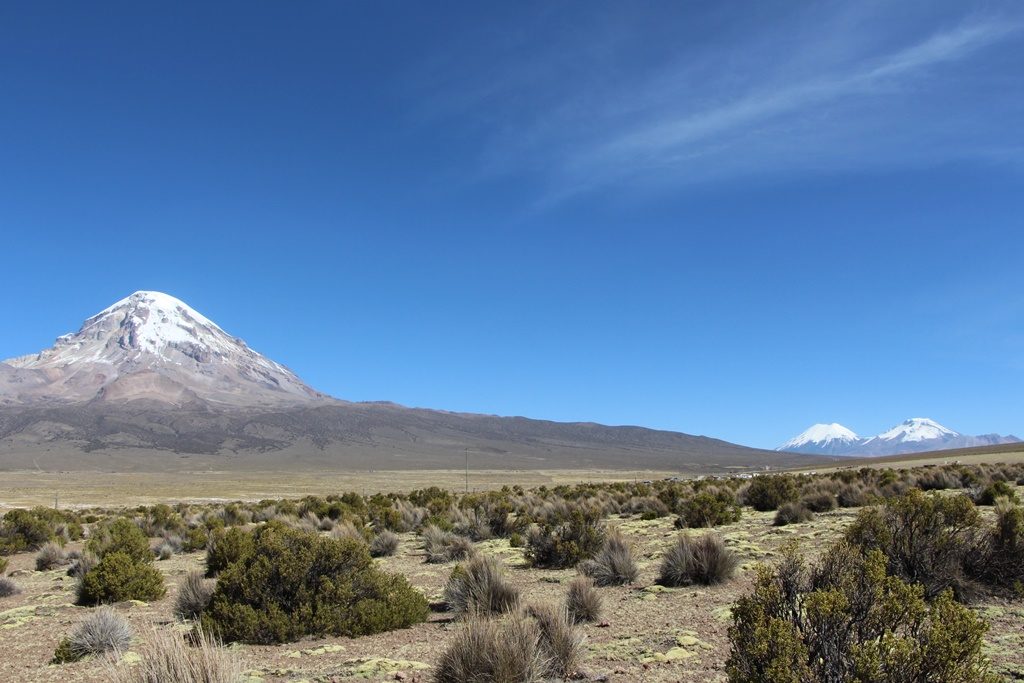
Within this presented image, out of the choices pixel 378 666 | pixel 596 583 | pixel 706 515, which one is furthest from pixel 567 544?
pixel 378 666

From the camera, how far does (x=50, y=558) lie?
18234 millimetres

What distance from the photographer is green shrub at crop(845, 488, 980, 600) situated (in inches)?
348

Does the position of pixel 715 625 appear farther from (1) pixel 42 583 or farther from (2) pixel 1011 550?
(1) pixel 42 583

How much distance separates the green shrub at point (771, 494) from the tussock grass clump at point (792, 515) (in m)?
2.94

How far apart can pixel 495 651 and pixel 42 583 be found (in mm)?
14554

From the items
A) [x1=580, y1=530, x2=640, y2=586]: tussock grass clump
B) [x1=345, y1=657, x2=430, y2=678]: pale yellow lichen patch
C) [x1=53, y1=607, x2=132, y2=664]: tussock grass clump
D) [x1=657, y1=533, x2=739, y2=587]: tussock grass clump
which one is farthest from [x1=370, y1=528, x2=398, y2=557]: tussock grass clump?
[x1=345, y1=657, x2=430, y2=678]: pale yellow lichen patch

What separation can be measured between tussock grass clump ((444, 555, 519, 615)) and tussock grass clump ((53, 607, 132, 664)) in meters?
4.36

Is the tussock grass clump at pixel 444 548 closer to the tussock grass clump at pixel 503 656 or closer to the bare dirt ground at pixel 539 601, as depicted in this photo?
the bare dirt ground at pixel 539 601

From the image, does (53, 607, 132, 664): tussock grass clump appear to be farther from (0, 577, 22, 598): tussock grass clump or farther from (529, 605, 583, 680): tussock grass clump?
(0, 577, 22, 598): tussock grass clump

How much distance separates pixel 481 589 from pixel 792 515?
11180mm

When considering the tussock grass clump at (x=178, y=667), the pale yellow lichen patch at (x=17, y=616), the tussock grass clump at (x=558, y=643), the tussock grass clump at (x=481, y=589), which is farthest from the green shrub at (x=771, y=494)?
the tussock grass clump at (x=178, y=667)

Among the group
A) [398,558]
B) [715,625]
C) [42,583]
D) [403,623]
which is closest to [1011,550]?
[715,625]

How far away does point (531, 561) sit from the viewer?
48.1 feet

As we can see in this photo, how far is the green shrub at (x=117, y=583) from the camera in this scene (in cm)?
1254
